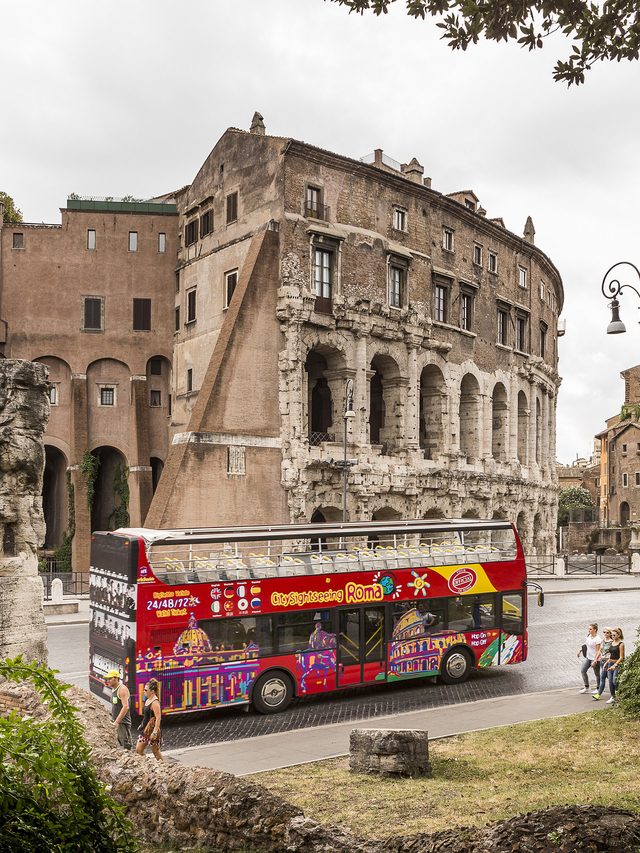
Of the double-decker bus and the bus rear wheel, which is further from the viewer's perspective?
the bus rear wheel

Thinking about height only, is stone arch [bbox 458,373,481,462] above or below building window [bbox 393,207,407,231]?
below

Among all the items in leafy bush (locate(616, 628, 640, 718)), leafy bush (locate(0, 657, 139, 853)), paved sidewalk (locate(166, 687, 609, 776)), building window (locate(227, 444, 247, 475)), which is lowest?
paved sidewalk (locate(166, 687, 609, 776))

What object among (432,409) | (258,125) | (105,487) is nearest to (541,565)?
(432,409)

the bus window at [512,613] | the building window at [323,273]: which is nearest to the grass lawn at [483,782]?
the bus window at [512,613]

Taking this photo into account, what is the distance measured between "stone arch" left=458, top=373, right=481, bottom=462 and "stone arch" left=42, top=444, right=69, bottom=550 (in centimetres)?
1818

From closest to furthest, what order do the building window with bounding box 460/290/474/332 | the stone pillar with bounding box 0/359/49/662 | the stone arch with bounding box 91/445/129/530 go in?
the stone pillar with bounding box 0/359/49/662
the stone arch with bounding box 91/445/129/530
the building window with bounding box 460/290/474/332

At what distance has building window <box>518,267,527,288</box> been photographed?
44.4 metres

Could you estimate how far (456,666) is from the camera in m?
17.1

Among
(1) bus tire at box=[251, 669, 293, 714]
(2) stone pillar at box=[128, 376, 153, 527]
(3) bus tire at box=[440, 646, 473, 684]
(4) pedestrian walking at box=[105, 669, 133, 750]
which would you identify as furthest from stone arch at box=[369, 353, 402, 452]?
(4) pedestrian walking at box=[105, 669, 133, 750]

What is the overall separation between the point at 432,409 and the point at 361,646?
23270 millimetres

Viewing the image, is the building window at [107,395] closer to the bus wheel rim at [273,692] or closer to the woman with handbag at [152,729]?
the bus wheel rim at [273,692]

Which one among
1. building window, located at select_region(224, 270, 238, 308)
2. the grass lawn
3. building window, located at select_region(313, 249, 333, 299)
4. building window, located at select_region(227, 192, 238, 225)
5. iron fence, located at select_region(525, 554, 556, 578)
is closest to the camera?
the grass lawn

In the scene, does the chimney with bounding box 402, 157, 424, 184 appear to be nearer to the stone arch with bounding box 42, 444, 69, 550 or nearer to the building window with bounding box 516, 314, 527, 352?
the building window with bounding box 516, 314, 527, 352

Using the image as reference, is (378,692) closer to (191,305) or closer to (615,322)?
(615,322)
